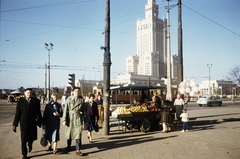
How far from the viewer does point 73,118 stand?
6605mm

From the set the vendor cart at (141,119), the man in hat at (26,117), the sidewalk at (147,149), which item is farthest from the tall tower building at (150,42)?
the man in hat at (26,117)

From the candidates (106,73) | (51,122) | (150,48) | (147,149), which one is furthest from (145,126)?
(150,48)

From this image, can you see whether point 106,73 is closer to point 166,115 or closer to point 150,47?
point 166,115

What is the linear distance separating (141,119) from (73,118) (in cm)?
477

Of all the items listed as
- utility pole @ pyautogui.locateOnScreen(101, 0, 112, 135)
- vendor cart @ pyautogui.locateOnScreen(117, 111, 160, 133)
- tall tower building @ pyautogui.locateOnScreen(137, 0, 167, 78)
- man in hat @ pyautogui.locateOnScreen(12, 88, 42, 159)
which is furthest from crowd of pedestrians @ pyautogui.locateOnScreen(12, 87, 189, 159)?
tall tower building @ pyautogui.locateOnScreen(137, 0, 167, 78)

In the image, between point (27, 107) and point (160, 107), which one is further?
point (160, 107)

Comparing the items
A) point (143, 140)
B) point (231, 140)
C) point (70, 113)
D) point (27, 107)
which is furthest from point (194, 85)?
point (27, 107)

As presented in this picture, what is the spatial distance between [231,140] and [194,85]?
4860 mm

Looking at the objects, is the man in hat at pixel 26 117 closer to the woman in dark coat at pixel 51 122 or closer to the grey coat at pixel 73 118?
the woman in dark coat at pixel 51 122

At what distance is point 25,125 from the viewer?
614cm

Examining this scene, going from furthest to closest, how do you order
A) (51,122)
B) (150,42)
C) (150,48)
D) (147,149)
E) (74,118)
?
1. (150,42)
2. (150,48)
3. (147,149)
4. (51,122)
5. (74,118)

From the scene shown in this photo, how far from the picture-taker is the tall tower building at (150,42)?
489 feet

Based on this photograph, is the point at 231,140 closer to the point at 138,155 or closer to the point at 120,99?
the point at 138,155

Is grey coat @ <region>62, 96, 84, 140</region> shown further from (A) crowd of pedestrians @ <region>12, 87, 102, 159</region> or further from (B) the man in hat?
(B) the man in hat
